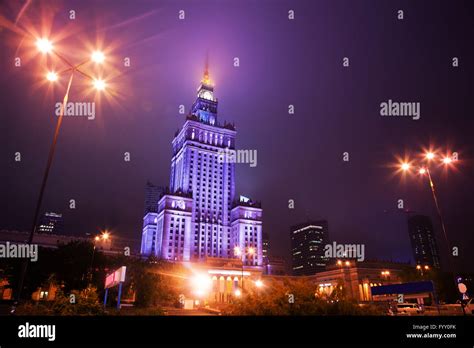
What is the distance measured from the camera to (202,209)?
11612cm

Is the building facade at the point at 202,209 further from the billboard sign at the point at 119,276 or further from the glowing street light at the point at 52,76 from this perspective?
the glowing street light at the point at 52,76

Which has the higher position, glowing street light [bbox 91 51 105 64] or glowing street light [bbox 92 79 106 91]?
glowing street light [bbox 91 51 105 64]

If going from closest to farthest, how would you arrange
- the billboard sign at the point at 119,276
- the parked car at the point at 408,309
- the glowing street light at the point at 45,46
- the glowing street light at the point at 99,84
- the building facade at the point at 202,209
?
1. the glowing street light at the point at 45,46
2. the glowing street light at the point at 99,84
3. the billboard sign at the point at 119,276
4. the parked car at the point at 408,309
5. the building facade at the point at 202,209

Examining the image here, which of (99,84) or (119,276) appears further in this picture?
(119,276)

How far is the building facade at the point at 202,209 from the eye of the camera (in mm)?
107875

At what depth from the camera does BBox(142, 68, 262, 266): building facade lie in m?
108

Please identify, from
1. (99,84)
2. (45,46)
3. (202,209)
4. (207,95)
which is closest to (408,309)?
(99,84)

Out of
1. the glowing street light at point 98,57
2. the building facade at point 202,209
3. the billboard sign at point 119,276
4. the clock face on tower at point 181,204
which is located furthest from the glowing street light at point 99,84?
the clock face on tower at point 181,204

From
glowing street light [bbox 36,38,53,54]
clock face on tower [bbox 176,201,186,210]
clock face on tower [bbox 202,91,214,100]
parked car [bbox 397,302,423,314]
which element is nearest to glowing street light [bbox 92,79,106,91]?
glowing street light [bbox 36,38,53,54]

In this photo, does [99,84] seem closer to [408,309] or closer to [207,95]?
[408,309]

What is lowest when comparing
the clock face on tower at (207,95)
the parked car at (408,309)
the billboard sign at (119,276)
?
the parked car at (408,309)

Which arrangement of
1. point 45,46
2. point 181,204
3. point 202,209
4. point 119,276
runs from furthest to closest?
point 202,209 → point 181,204 → point 119,276 → point 45,46

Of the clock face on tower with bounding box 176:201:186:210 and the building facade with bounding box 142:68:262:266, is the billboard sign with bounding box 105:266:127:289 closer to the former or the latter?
the building facade with bounding box 142:68:262:266

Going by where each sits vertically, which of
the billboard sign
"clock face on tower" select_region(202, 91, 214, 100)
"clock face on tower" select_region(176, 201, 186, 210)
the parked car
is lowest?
the parked car
